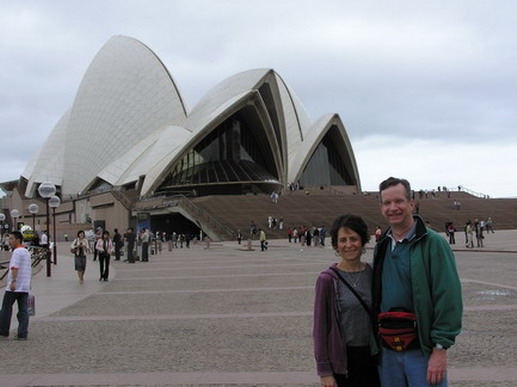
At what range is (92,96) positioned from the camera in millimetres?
53938

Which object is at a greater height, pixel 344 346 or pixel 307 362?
pixel 344 346

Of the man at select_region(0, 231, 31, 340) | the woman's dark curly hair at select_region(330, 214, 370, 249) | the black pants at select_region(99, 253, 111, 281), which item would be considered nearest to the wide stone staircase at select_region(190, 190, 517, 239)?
the black pants at select_region(99, 253, 111, 281)

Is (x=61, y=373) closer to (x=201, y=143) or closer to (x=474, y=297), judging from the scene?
(x=474, y=297)

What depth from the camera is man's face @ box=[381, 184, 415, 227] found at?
2.28 m

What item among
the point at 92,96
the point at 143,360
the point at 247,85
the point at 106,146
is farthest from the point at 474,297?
the point at 92,96

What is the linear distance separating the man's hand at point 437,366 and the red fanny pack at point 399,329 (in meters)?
0.10

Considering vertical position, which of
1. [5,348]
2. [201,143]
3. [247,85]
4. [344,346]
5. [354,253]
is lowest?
[5,348]

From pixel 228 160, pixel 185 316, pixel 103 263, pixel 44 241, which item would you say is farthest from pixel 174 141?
pixel 185 316

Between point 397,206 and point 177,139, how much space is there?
46.5 metres

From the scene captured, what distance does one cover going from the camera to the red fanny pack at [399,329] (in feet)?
7.10

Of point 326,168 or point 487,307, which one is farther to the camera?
point 326,168

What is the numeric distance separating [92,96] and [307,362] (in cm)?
5390

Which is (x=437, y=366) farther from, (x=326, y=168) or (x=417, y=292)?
A: (x=326, y=168)

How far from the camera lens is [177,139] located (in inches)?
1880
